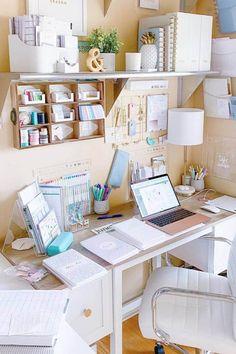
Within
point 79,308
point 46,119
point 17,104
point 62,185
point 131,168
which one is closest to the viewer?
point 79,308

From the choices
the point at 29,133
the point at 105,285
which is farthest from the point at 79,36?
the point at 105,285

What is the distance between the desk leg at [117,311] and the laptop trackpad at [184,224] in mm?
394

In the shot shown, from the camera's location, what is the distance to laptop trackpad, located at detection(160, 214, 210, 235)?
1.91 meters

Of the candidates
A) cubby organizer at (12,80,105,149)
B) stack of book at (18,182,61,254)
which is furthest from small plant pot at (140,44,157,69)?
stack of book at (18,182,61,254)

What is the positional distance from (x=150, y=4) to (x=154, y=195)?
1.08 m

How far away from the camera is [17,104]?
1.69 meters

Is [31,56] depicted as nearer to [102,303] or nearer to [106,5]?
[106,5]

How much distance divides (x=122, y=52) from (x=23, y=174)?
2.85 ft

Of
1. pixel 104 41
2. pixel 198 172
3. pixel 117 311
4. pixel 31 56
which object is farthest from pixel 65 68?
pixel 198 172

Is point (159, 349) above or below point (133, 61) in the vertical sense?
below

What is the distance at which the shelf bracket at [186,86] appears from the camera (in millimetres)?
2354

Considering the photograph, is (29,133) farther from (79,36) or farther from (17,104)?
(79,36)

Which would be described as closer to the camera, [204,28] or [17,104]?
[17,104]

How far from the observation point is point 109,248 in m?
1.71
